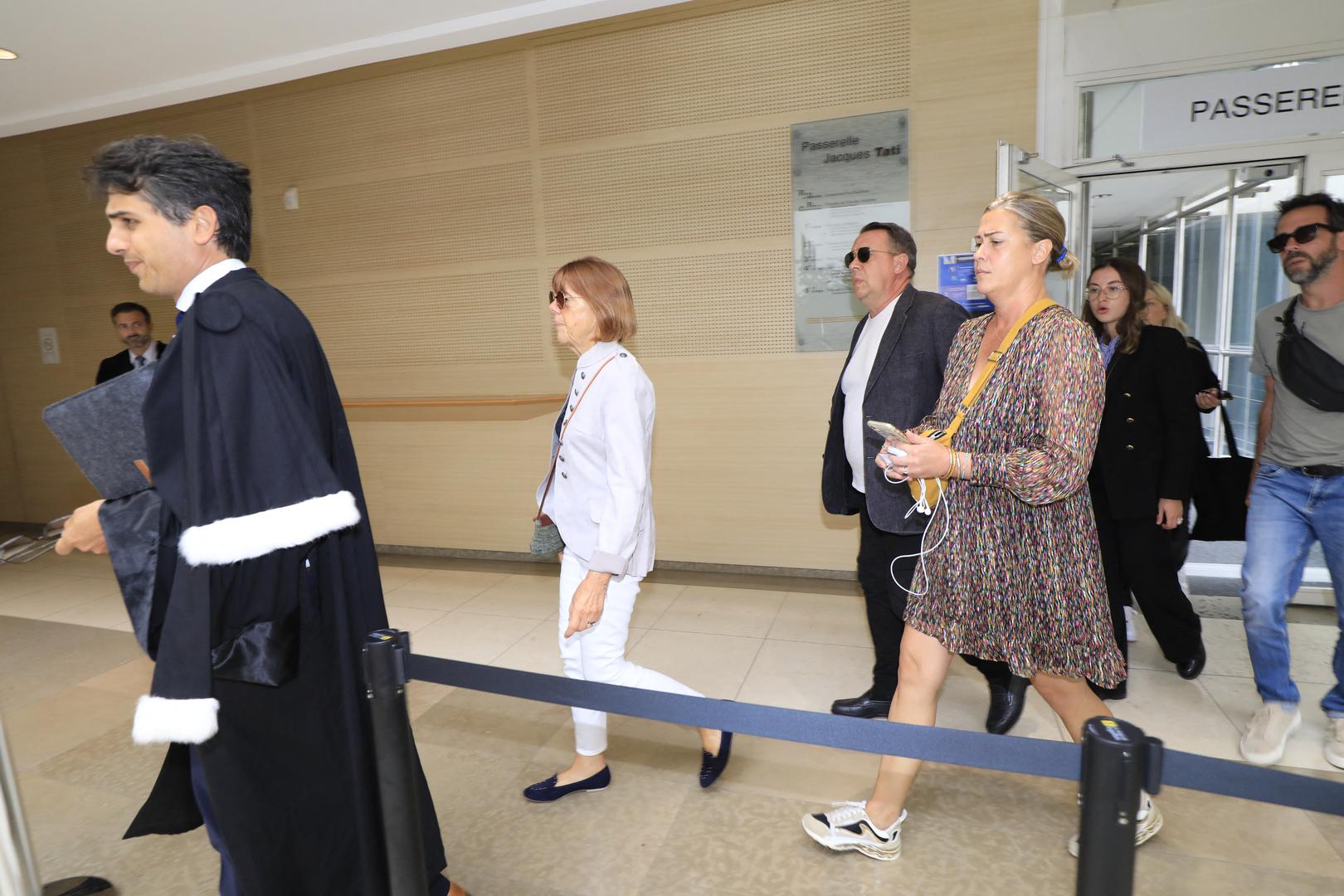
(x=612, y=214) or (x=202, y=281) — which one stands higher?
(x=612, y=214)

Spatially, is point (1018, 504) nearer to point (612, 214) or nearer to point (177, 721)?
point (177, 721)

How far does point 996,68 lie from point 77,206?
740 centimetres

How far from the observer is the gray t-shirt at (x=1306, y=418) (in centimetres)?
255

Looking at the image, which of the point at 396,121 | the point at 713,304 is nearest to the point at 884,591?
the point at 713,304

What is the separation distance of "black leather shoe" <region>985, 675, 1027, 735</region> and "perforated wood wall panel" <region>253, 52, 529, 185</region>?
14.6 ft

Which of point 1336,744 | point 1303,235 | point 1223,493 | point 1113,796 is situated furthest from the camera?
point 1223,493

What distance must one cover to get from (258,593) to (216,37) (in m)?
3.79

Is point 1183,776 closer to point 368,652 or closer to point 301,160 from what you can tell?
point 368,652

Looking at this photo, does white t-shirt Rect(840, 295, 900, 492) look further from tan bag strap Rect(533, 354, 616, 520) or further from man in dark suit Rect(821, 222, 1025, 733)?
tan bag strap Rect(533, 354, 616, 520)

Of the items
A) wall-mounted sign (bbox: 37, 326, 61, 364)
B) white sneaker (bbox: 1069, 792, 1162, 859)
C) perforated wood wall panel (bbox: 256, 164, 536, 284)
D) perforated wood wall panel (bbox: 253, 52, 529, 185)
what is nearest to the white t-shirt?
white sneaker (bbox: 1069, 792, 1162, 859)

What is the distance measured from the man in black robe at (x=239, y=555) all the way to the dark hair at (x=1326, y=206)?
3.11 meters

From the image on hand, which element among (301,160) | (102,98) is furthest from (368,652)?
(301,160)

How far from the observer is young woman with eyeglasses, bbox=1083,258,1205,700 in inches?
122

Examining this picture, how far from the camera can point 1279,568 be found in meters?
2.68
